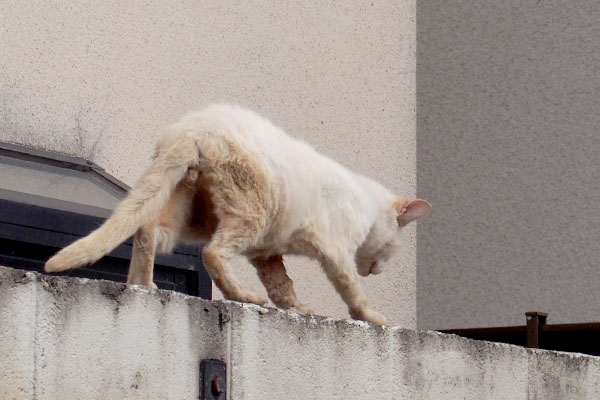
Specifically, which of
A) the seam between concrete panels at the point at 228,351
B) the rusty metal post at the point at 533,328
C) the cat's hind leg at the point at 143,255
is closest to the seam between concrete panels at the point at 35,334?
the seam between concrete panels at the point at 228,351

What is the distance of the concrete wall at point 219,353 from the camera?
2574mm

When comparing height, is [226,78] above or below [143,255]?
above

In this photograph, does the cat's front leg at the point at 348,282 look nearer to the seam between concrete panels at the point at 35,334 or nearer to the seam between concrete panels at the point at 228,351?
the seam between concrete panels at the point at 228,351

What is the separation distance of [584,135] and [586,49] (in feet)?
1.89

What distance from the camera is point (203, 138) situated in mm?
3623

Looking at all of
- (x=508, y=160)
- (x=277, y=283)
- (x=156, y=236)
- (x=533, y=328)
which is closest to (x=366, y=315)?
(x=277, y=283)

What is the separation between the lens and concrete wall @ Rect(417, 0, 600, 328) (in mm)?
6934

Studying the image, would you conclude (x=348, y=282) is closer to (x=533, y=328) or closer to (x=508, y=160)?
(x=533, y=328)

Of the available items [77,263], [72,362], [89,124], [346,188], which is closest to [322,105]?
[89,124]

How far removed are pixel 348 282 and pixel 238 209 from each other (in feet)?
2.15

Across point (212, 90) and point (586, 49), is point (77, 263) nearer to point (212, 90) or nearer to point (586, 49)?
point (212, 90)

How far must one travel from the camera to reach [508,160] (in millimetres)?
7234

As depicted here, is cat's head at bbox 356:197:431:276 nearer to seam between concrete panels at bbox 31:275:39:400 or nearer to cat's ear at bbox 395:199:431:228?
cat's ear at bbox 395:199:431:228

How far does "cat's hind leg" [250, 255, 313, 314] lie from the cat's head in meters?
0.54
